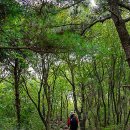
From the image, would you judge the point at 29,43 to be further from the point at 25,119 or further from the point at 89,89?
the point at 89,89

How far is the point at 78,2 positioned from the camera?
947cm

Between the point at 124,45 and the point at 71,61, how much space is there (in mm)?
16335

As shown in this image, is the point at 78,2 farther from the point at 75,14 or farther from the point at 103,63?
the point at 103,63

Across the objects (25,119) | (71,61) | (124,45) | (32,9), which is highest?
(71,61)

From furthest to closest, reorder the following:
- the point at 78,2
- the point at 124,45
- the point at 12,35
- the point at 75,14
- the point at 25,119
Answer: the point at 25,119
the point at 75,14
the point at 78,2
the point at 124,45
the point at 12,35

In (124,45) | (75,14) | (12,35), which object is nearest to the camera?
(12,35)

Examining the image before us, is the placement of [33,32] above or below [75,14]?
below

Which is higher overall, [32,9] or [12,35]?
[32,9]

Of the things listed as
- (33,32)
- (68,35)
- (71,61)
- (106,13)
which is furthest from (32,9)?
(71,61)

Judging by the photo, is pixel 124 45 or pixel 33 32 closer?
pixel 33 32

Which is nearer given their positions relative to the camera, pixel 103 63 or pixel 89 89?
pixel 103 63

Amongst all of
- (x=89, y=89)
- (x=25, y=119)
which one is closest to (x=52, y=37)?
(x=25, y=119)

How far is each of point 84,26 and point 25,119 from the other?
1370 centimetres

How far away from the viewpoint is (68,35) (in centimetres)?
774
